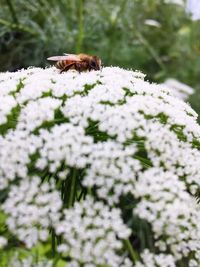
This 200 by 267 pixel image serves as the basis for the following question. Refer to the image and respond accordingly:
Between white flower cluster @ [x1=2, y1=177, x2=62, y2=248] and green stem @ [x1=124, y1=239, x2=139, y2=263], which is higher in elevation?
white flower cluster @ [x1=2, y1=177, x2=62, y2=248]

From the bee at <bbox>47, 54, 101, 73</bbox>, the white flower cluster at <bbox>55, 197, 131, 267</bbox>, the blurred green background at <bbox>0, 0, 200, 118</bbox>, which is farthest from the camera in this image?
the blurred green background at <bbox>0, 0, 200, 118</bbox>

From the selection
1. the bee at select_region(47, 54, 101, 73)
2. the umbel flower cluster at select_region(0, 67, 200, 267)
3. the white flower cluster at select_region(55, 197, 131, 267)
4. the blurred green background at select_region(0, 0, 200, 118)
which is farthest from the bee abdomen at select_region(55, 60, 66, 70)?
the blurred green background at select_region(0, 0, 200, 118)

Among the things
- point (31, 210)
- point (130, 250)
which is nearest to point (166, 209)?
point (130, 250)

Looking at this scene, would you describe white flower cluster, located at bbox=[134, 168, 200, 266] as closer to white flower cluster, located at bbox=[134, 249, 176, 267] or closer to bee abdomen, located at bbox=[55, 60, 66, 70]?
white flower cluster, located at bbox=[134, 249, 176, 267]

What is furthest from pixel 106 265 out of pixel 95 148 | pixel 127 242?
pixel 95 148

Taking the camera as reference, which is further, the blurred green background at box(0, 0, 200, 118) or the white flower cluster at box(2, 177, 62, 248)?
the blurred green background at box(0, 0, 200, 118)

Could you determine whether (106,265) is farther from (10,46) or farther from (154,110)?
(10,46)

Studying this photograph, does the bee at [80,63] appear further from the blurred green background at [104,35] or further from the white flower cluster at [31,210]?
the blurred green background at [104,35]

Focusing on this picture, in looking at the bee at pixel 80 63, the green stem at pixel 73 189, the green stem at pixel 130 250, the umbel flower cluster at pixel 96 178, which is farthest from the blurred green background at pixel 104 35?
the green stem at pixel 130 250
